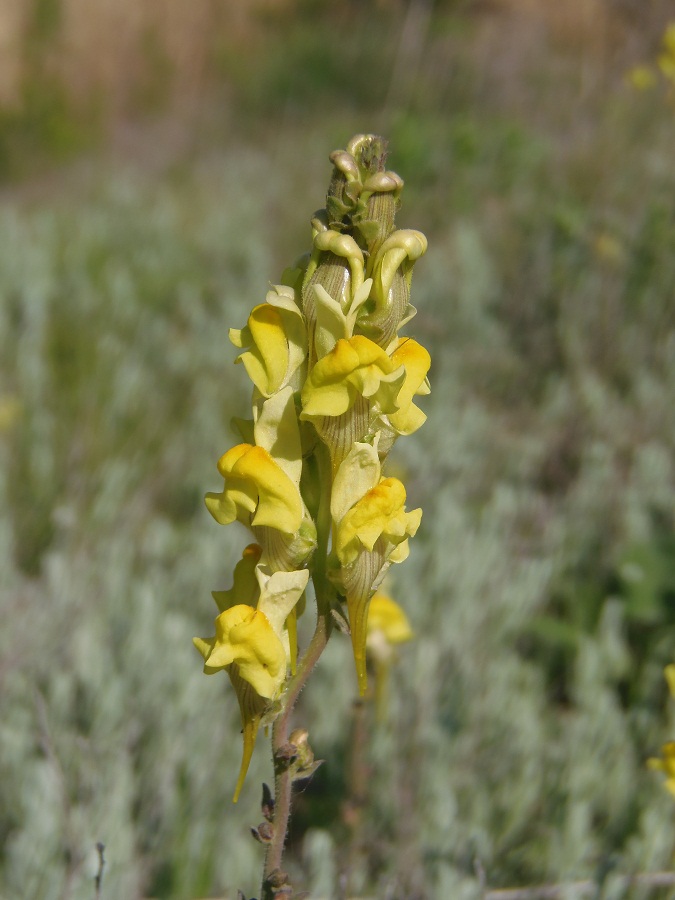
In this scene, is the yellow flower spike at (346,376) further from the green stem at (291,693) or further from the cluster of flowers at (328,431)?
the green stem at (291,693)

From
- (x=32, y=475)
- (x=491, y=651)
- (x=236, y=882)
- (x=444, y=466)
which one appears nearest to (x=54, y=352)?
(x=32, y=475)

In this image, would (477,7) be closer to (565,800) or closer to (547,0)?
(547,0)

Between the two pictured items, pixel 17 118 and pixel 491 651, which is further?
pixel 17 118

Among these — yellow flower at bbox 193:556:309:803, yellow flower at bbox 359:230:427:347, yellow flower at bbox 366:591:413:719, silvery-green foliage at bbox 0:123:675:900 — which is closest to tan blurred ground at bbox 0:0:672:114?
silvery-green foliage at bbox 0:123:675:900

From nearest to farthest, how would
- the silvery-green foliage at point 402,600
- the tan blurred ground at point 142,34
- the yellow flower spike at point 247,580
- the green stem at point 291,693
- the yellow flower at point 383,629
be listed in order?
the green stem at point 291,693, the yellow flower spike at point 247,580, the yellow flower at point 383,629, the silvery-green foliage at point 402,600, the tan blurred ground at point 142,34

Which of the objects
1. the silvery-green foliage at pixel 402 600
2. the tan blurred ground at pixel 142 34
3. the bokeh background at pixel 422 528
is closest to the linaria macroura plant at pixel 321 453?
the bokeh background at pixel 422 528

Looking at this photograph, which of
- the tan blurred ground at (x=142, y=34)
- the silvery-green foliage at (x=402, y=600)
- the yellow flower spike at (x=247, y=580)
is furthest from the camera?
the tan blurred ground at (x=142, y=34)
